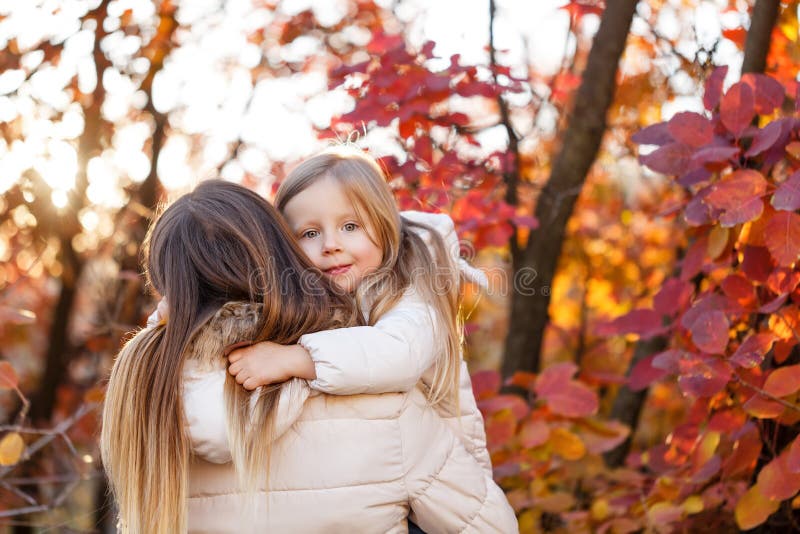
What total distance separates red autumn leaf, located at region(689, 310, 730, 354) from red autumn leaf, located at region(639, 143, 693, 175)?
394 mm

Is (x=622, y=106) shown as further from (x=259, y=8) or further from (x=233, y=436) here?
(x=233, y=436)

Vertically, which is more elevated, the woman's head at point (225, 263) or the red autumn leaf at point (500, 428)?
the woman's head at point (225, 263)

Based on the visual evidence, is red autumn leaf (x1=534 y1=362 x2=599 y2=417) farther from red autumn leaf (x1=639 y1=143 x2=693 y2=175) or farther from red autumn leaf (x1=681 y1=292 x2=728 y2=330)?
red autumn leaf (x1=639 y1=143 x2=693 y2=175)

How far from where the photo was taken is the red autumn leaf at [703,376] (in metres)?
2.17

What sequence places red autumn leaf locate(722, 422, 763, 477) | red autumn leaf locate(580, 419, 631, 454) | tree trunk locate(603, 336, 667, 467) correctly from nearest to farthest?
1. red autumn leaf locate(722, 422, 763, 477)
2. red autumn leaf locate(580, 419, 631, 454)
3. tree trunk locate(603, 336, 667, 467)

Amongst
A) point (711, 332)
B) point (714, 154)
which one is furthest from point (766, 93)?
point (711, 332)

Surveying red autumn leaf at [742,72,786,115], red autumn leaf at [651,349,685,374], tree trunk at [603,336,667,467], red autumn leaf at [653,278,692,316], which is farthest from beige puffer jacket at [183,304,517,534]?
tree trunk at [603,336,667,467]

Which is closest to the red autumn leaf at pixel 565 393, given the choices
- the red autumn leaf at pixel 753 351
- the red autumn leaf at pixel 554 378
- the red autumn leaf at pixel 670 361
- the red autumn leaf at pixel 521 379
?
the red autumn leaf at pixel 554 378

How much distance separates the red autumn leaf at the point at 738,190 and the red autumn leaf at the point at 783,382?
1.37ft

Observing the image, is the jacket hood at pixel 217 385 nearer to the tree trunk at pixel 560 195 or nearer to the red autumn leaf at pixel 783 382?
the red autumn leaf at pixel 783 382

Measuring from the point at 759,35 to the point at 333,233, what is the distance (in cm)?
156

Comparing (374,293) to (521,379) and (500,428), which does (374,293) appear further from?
(521,379)

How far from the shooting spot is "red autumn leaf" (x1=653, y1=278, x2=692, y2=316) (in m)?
2.59

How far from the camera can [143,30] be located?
3.99m
